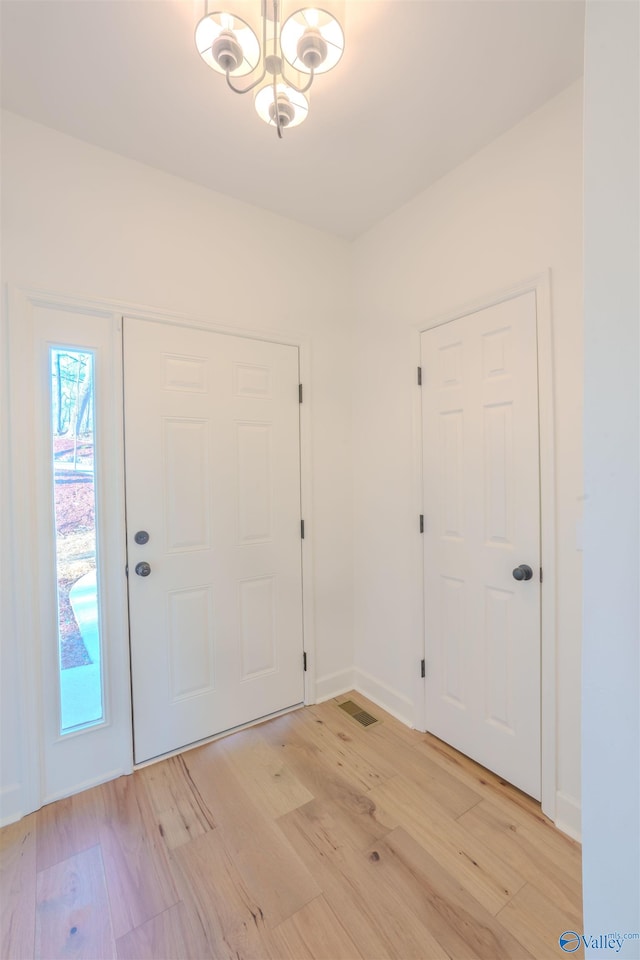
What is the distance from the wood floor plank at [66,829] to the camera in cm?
145

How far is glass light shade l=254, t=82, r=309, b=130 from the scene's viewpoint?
136 centimetres

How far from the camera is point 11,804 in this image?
1.58 metres

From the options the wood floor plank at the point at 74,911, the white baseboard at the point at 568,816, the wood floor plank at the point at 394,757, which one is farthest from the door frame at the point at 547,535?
the wood floor plank at the point at 74,911

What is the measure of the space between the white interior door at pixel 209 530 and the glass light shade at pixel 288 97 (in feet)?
3.03

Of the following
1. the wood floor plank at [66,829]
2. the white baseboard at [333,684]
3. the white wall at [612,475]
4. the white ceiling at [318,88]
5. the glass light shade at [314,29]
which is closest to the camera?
the white wall at [612,475]

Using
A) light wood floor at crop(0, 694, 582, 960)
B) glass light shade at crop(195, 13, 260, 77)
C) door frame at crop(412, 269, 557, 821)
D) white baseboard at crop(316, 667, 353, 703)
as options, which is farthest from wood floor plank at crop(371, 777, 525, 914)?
glass light shade at crop(195, 13, 260, 77)

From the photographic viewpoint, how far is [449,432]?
1978 mm

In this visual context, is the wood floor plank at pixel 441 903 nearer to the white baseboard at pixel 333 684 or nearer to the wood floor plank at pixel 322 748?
the wood floor plank at pixel 322 748

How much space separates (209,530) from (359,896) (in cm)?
151

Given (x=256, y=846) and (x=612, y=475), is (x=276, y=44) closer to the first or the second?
(x=612, y=475)

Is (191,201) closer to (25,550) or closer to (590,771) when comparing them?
(25,550)

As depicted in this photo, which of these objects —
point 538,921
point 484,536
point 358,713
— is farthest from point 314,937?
point 484,536

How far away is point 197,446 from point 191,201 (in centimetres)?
123

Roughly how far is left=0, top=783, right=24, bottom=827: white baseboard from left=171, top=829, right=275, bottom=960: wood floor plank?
698 mm
